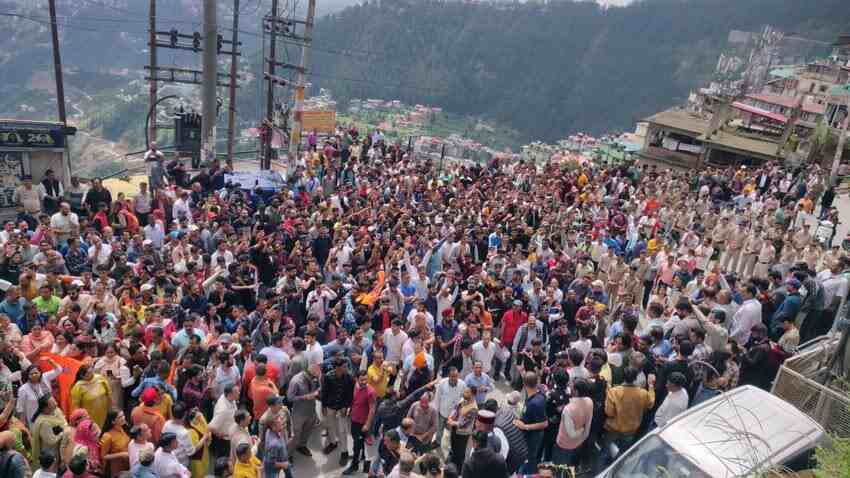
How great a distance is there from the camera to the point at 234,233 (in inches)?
405

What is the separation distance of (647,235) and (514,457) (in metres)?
8.60

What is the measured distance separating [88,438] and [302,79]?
487 inches

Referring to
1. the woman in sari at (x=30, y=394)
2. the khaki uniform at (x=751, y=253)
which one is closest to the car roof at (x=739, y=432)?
the woman in sari at (x=30, y=394)

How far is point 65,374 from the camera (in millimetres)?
6066

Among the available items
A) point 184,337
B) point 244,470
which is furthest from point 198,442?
point 184,337

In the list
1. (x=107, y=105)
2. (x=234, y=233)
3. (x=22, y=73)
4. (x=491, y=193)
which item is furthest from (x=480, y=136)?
(x=22, y=73)

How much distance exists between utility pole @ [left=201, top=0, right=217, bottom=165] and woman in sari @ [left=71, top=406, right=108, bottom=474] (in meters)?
12.9

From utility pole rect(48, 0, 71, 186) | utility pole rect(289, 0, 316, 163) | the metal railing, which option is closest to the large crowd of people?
the metal railing

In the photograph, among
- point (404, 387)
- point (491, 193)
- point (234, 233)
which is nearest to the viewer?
point (404, 387)

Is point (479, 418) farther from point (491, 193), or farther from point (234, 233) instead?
point (491, 193)

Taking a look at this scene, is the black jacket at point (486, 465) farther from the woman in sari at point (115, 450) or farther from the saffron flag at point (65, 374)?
the saffron flag at point (65, 374)

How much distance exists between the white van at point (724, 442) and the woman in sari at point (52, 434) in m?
5.00

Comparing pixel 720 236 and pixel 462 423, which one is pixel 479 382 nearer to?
pixel 462 423

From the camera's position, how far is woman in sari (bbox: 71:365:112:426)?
5750mm
